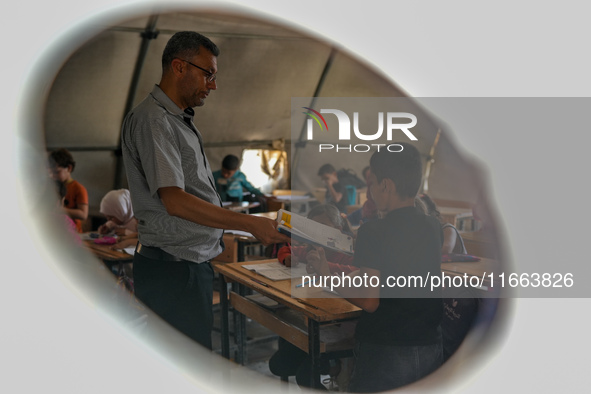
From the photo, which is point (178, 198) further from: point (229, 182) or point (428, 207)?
point (229, 182)

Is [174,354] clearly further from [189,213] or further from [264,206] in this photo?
[264,206]

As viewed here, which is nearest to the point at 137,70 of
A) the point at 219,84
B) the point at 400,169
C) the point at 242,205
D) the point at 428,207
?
the point at 219,84

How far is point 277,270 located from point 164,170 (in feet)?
3.18

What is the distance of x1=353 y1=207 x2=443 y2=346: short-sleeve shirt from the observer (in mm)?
1567

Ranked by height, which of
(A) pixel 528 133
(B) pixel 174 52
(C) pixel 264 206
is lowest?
(C) pixel 264 206

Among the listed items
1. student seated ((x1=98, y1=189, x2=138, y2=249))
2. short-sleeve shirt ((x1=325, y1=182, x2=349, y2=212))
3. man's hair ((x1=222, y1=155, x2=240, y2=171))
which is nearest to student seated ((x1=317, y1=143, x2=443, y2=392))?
student seated ((x1=98, y1=189, x2=138, y2=249))

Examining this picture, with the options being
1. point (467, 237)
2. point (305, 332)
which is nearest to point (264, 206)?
point (467, 237)

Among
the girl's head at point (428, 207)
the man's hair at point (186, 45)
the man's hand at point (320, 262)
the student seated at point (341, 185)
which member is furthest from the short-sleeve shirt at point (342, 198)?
the man's hair at point (186, 45)

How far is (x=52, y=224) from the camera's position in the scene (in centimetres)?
159

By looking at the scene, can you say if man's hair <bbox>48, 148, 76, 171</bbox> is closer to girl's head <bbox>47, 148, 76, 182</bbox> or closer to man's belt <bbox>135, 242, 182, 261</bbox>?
girl's head <bbox>47, 148, 76, 182</bbox>

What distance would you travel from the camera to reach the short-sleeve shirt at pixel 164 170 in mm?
1503

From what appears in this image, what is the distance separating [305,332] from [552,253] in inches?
37.4

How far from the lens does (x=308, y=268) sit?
6.85 ft

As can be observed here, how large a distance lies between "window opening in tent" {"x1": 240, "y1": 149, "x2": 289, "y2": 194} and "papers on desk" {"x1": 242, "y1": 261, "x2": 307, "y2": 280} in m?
4.23
